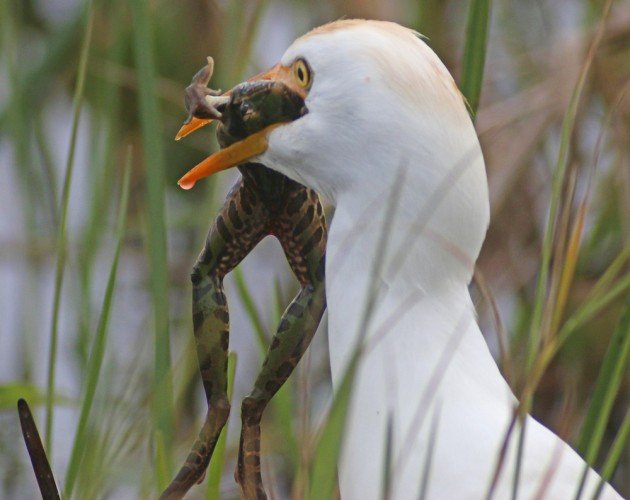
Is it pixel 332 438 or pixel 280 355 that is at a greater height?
pixel 280 355

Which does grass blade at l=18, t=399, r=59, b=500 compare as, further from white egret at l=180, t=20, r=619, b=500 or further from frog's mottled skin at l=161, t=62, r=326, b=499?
white egret at l=180, t=20, r=619, b=500

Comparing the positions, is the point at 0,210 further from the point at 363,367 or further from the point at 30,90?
→ the point at 363,367

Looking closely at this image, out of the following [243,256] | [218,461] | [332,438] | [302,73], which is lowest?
[332,438]

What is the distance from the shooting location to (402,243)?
1104 mm

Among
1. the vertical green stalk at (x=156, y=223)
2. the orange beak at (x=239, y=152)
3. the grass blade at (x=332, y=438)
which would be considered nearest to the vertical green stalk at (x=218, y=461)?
the vertical green stalk at (x=156, y=223)

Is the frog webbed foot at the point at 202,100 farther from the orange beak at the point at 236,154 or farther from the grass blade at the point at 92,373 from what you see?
the grass blade at the point at 92,373

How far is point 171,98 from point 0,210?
2.26 feet

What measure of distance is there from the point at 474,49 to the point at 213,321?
0.37 m

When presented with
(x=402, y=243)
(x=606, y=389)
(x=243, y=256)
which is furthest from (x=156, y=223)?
(x=606, y=389)

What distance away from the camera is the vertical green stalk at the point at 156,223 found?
1214 millimetres

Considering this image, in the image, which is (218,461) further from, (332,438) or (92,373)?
(332,438)

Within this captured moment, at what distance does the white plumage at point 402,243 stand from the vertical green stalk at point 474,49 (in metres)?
0.13

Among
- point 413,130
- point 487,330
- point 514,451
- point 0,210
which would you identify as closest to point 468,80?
point 413,130

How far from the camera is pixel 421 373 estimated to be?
1.12 m
